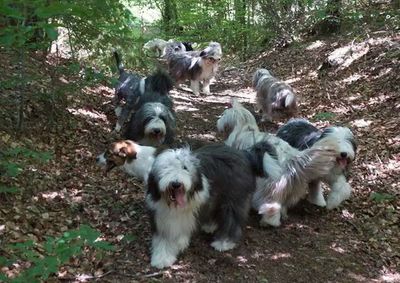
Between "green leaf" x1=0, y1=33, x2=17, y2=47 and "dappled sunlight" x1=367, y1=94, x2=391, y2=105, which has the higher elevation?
"green leaf" x1=0, y1=33, x2=17, y2=47

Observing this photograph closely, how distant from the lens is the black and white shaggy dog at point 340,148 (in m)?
4.80

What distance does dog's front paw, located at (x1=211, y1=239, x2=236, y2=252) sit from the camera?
4230 mm

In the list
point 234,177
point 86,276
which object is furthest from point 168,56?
point 86,276

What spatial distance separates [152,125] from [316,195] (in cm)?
202

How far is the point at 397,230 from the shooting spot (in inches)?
193

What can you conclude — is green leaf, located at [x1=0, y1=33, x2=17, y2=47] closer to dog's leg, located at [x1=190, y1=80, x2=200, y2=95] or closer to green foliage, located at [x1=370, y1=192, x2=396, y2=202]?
green foliage, located at [x1=370, y1=192, x2=396, y2=202]

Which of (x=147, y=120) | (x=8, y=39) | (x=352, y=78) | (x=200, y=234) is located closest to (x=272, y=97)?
(x=352, y=78)

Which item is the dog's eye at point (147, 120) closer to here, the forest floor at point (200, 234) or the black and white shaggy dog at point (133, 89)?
the forest floor at point (200, 234)

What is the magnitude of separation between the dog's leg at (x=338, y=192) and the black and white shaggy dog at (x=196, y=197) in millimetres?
1112

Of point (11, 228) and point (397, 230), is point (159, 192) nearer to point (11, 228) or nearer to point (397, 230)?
point (11, 228)

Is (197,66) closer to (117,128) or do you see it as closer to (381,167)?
(117,128)

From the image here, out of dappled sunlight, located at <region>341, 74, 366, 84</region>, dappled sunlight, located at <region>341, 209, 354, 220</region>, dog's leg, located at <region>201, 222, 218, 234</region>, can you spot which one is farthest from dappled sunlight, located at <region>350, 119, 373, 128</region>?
dog's leg, located at <region>201, 222, 218, 234</region>

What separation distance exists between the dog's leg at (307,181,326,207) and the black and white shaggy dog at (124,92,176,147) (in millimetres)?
1829

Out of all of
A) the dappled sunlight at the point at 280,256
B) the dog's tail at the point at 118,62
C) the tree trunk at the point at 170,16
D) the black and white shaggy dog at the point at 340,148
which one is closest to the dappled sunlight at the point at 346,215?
the black and white shaggy dog at the point at 340,148
